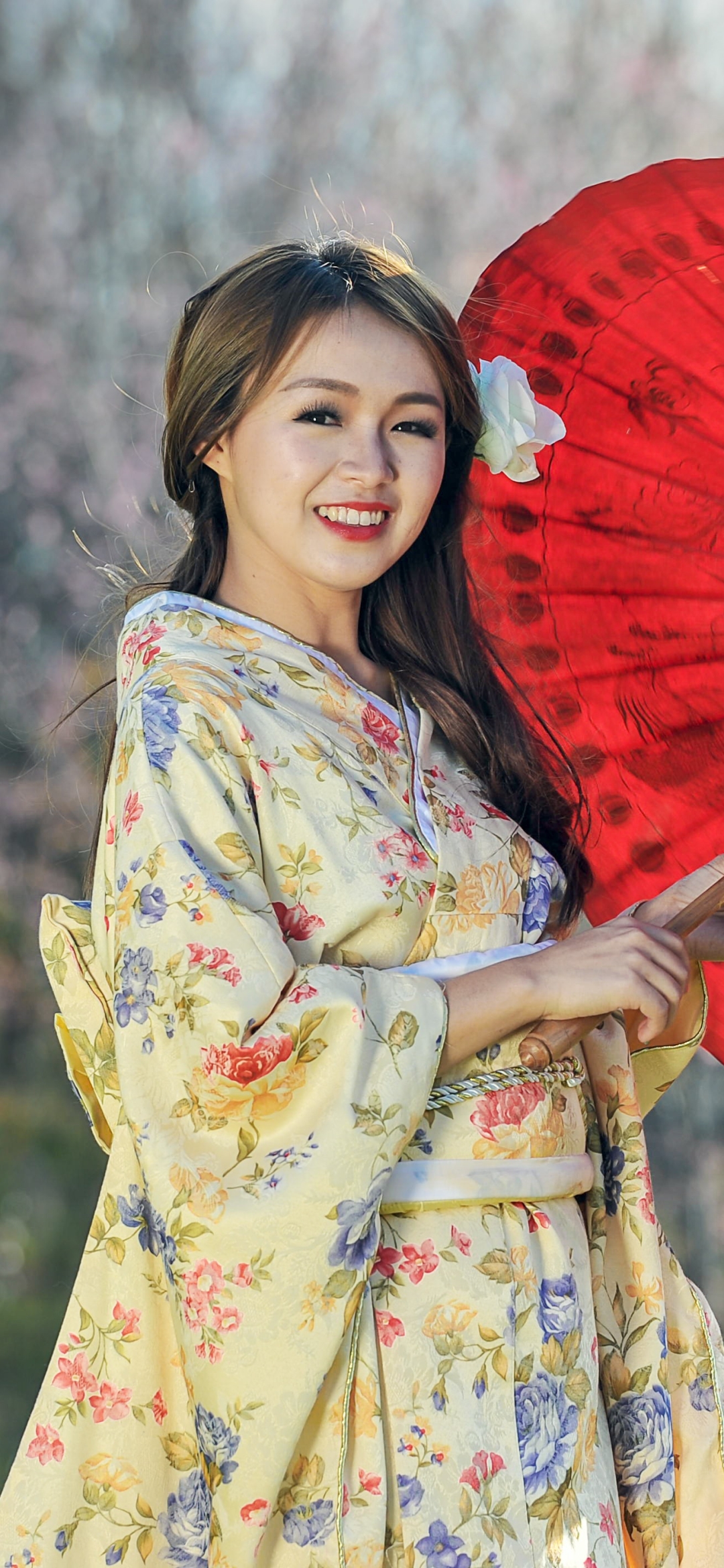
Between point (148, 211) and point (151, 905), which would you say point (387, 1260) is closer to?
point (151, 905)

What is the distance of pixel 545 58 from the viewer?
5062 mm

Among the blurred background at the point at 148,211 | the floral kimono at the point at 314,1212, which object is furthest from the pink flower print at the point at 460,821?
the blurred background at the point at 148,211

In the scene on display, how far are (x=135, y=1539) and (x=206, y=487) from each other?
86 cm

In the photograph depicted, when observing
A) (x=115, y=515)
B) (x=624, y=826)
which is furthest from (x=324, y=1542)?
(x=115, y=515)

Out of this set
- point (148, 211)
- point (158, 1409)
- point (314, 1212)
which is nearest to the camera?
point (314, 1212)

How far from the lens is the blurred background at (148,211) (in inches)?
159

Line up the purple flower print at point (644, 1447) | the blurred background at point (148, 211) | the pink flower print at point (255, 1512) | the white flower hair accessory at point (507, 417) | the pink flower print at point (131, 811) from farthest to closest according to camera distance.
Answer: the blurred background at point (148, 211) < the white flower hair accessory at point (507, 417) < the purple flower print at point (644, 1447) < the pink flower print at point (131, 811) < the pink flower print at point (255, 1512)

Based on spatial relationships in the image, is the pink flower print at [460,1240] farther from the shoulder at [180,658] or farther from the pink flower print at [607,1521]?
the shoulder at [180,658]

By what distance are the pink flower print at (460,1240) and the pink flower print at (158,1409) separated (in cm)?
24

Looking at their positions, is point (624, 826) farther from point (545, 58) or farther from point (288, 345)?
point (545, 58)

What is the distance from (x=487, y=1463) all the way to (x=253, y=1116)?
11.5 inches

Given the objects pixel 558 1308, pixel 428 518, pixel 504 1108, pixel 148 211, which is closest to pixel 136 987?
pixel 504 1108

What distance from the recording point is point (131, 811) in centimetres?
125

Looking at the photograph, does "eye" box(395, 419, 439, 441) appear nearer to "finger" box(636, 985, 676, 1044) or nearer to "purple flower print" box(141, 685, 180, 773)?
"purple flower print" box(141, 685, 180, 773)
